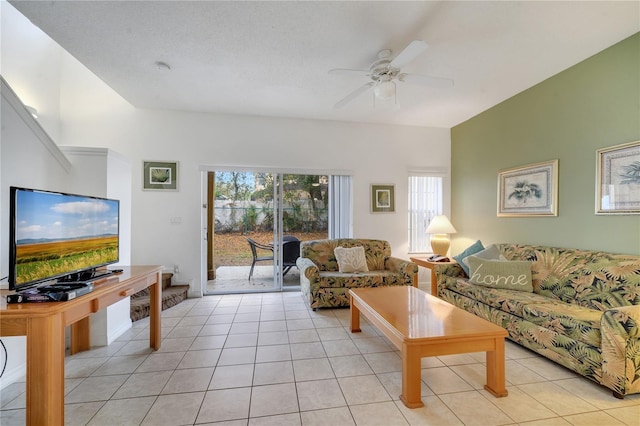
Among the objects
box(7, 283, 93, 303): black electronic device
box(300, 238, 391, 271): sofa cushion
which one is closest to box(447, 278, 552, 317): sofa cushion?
box(300, 238, 391, 271): sofa cushion

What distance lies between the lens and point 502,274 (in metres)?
2.96

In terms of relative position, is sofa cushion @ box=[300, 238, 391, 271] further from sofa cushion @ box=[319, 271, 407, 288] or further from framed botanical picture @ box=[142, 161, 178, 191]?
framed botanical picture @ box=[142, 161, 178, 191]

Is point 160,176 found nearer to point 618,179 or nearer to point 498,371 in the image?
point 498,371

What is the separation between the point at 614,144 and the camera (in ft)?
8.44

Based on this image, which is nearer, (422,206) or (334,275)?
(334,275)

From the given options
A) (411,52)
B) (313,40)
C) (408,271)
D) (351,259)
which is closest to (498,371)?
(408,271)

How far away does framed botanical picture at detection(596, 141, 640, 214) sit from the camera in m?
2.40

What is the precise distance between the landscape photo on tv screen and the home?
1.65 ft

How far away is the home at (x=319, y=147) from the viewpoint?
2.47m

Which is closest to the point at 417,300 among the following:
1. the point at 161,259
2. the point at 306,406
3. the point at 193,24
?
the point at 306,406

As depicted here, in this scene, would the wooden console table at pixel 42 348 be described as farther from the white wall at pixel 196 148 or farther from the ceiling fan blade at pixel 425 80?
the ceiling fan blade at pixel 425 80

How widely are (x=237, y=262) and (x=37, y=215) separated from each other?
3480mm

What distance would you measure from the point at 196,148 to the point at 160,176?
2.18ft

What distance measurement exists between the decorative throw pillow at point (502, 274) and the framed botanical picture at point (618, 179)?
2.85 feet
